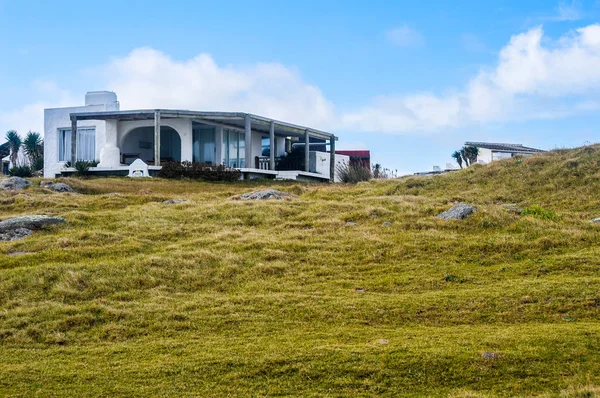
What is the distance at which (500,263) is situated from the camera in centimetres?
1401

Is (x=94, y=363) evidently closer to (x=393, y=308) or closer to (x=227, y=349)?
(x=227, y=349)

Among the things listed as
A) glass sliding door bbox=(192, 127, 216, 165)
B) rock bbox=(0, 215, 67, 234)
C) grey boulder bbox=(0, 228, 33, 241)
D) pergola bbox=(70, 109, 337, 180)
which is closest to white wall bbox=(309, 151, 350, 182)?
pergola bbox=(70, 109, 337, 180)

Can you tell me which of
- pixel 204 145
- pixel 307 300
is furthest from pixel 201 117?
pixel 307 300

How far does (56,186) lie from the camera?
88.8 feet

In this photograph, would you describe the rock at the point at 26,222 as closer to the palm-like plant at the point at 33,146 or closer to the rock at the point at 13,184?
the rock at the point at 13,184

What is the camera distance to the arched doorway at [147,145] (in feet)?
131

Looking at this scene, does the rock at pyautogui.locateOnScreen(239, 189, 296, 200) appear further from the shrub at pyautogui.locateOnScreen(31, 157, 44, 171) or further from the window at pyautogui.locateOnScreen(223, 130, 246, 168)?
the shrub at pyautogui.locateOnScreen(31, 157, 44, 171)

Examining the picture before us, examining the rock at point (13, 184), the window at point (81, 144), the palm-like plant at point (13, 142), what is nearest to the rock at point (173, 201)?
the rock at point (13, 184)

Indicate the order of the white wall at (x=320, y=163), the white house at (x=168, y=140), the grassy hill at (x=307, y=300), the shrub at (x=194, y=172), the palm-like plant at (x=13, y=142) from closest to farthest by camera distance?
the grassy hill at (x=307, y=300)
the shrub at (x=194, y=172)
the white house at (x=168, y=140)
the white wall at (x=320, y=163)
the palm-like plant at (x=13, y=142)

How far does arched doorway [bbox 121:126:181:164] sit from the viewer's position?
39.9 meters

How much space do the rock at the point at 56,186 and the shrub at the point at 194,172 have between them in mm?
7050

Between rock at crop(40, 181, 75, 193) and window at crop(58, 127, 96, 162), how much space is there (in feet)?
46.8

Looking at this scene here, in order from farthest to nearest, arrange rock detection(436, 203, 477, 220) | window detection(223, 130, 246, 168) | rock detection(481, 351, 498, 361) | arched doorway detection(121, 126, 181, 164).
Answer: window detection(223, 130, 246, 168) < arched doorway detection(121, 126, 181, 164) < rock detection(436, 203, 477, 220) < rock detection(481, 351, 498, 361)

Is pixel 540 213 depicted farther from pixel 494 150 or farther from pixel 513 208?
pixel 494 150
